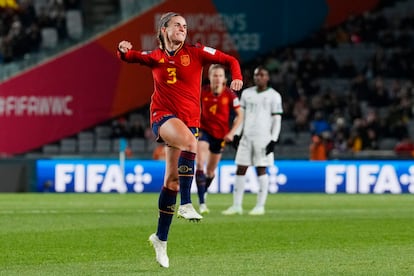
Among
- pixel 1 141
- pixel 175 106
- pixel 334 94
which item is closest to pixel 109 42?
pixel 1 141

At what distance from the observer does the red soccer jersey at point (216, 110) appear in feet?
61.5

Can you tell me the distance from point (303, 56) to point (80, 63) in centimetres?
674

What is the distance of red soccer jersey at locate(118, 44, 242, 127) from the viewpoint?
34.6 feet

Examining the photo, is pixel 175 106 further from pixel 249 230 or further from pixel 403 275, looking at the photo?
pixel 249 230

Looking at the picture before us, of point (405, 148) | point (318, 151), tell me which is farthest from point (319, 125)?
point (318, 151)

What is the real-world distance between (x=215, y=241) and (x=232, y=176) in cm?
1454

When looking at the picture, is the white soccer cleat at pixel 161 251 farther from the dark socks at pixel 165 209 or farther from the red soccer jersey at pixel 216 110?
the red soccer jersey at pixel 216 110

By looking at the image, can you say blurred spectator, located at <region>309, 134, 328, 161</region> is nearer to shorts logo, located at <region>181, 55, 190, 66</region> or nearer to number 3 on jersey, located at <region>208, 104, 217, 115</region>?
number 3 on jersey, located at <region>208, 104, 217, 115</region>

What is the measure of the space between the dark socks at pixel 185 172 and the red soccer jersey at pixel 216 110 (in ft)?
26.6

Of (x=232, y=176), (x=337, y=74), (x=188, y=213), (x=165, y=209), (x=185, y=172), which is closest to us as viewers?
(x=188, y=213)

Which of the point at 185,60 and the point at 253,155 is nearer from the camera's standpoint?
the point at 185,60

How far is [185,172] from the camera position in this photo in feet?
34.5

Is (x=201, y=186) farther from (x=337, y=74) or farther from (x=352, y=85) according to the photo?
(x=337, y=74)

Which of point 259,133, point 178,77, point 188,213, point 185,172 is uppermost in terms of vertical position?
point 178,77
